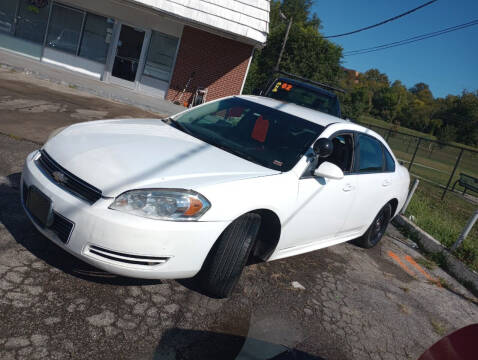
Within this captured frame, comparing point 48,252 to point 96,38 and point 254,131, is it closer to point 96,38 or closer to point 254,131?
point 254,131

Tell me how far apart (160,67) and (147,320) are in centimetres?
1380

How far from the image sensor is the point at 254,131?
12.9ft

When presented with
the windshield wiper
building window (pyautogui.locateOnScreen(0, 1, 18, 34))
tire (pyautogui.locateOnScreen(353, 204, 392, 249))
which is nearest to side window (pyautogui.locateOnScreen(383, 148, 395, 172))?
tire (pyautogui.locateOnScreen(353, 204, 392, 249))

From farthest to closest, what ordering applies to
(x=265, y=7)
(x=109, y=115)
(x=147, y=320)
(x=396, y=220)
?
1. (x=265, y=7)
2. (x=109, y=115)
3. (x=396, y=220)
4. (x=147, y=320)

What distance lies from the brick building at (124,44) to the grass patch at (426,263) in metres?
10.1

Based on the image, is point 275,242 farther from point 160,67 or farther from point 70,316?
point 160,67

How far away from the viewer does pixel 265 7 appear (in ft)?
46.1

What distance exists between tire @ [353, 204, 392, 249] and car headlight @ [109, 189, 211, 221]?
315 cm

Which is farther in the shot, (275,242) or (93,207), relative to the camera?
(275,242)

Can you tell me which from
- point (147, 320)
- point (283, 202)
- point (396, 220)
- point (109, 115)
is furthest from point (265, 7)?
point (147, 320)

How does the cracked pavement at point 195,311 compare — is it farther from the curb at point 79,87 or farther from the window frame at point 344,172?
the curb at point 79,87

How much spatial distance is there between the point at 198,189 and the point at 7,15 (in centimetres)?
1573

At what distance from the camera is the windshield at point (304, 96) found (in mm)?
8477

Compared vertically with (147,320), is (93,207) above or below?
above
